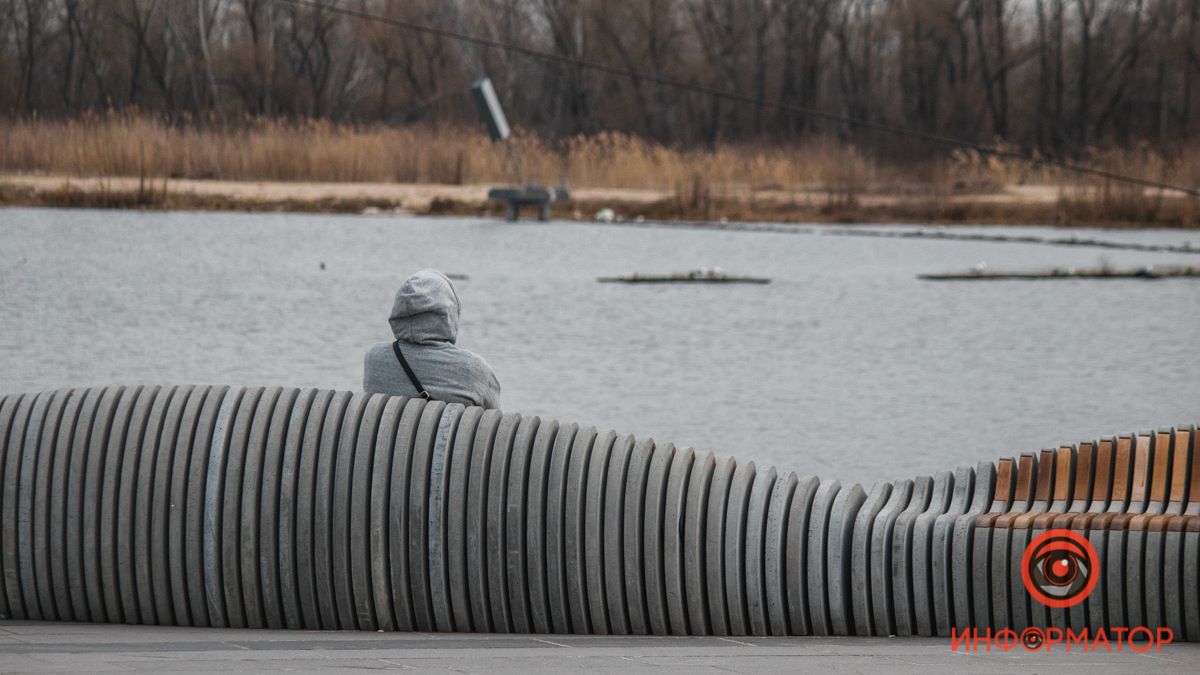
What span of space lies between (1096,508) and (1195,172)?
71.7ft

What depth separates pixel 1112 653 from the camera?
4.20m

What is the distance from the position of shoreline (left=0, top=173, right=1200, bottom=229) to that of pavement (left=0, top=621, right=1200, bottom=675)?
16272 millimetres

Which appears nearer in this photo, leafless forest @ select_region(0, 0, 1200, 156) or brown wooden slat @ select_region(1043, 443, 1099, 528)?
brown wooden slat @ select_region(1043, 443, 1099, 528)

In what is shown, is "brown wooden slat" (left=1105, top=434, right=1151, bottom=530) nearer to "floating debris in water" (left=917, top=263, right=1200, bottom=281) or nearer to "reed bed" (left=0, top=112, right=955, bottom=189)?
"floating debris in water" (left=917, top=263, right=1200, bottom=281)

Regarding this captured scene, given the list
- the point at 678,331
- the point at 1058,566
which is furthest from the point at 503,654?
the point at 678,331

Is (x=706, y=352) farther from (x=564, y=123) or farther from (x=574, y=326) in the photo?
(x=564, y=123)

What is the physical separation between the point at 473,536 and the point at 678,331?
25.9 feet

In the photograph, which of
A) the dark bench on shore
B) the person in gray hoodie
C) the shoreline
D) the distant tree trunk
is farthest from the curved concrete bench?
the distant tree trunk

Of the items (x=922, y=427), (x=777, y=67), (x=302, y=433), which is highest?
(x=777, y=67)

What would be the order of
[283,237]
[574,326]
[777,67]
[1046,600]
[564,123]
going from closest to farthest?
[1046,600]
[574,326]
[283,237]
[564,123]
[777,67]

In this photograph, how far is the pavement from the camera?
3873 millimetres

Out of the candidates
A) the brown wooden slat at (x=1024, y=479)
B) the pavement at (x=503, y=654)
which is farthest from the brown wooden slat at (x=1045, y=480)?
the pavement at (x=503, y=654)

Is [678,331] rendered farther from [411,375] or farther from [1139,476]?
[1139,476]

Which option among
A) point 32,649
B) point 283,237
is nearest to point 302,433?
point 32,649
